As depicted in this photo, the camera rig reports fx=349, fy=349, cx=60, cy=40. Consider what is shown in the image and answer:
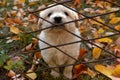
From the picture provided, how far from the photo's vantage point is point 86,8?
629 cm

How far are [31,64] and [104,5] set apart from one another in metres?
2.30

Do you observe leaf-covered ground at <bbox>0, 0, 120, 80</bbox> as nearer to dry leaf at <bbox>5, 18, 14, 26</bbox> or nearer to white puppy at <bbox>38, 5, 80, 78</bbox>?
dry leaf at <bbox>5, 18, 14, 26</bbox>

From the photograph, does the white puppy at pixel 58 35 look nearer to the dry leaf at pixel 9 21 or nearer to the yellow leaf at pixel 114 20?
the yellow leaf at pixel 114 20

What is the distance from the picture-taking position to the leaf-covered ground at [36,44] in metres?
3.76

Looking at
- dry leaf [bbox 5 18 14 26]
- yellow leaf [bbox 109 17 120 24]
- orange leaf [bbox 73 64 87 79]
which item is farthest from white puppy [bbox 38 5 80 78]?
dry leaf [bbox 5 18 14 26]

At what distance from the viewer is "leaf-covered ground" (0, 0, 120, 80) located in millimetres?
3764

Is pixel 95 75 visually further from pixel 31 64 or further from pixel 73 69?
pixel 31 64

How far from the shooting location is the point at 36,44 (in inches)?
194

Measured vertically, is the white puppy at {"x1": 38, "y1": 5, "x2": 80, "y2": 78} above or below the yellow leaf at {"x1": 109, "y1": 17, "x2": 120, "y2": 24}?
above

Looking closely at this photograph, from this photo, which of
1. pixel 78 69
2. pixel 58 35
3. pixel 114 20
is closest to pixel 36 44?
pixel 78 69

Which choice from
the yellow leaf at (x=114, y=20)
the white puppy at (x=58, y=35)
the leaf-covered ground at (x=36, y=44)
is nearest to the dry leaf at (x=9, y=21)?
the leaf-covered ground at (x=36, y=44)

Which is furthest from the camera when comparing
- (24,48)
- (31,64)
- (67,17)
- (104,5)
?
(104,5)

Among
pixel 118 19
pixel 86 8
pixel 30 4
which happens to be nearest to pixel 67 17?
pixel 118 19

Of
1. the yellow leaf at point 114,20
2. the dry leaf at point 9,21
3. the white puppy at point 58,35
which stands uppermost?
the white puppy at point 58,35
